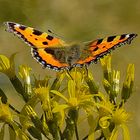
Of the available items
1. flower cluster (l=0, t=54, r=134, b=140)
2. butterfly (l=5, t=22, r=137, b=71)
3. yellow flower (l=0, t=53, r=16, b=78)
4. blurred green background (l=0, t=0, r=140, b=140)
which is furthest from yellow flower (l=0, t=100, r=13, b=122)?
blurred green background (l=0, t=0, r=140, b=140)

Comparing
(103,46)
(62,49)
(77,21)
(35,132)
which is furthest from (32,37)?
(77,21)

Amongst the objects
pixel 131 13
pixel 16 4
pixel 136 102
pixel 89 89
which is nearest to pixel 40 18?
pixel 16 4

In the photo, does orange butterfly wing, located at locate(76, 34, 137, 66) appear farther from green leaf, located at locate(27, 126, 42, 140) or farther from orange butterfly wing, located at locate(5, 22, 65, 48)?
green leaf, located at locate(27, 126, 42, 140)

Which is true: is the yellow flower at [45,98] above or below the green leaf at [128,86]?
below

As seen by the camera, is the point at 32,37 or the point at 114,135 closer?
the point at 114,135

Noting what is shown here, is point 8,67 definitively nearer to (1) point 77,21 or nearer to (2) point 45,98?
(2) point 45,98

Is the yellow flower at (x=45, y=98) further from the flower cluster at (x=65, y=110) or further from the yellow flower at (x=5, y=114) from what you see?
the yellow flower at (x=5, y=114)

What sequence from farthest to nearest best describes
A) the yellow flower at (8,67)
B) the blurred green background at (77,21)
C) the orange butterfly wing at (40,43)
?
the blurred green background at (77,21) → the yellow flower at (8,67) → the orange butterfly wing at (40,43)

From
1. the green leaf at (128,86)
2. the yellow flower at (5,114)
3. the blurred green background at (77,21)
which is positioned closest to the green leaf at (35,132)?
the yellow flower at (5,114)
